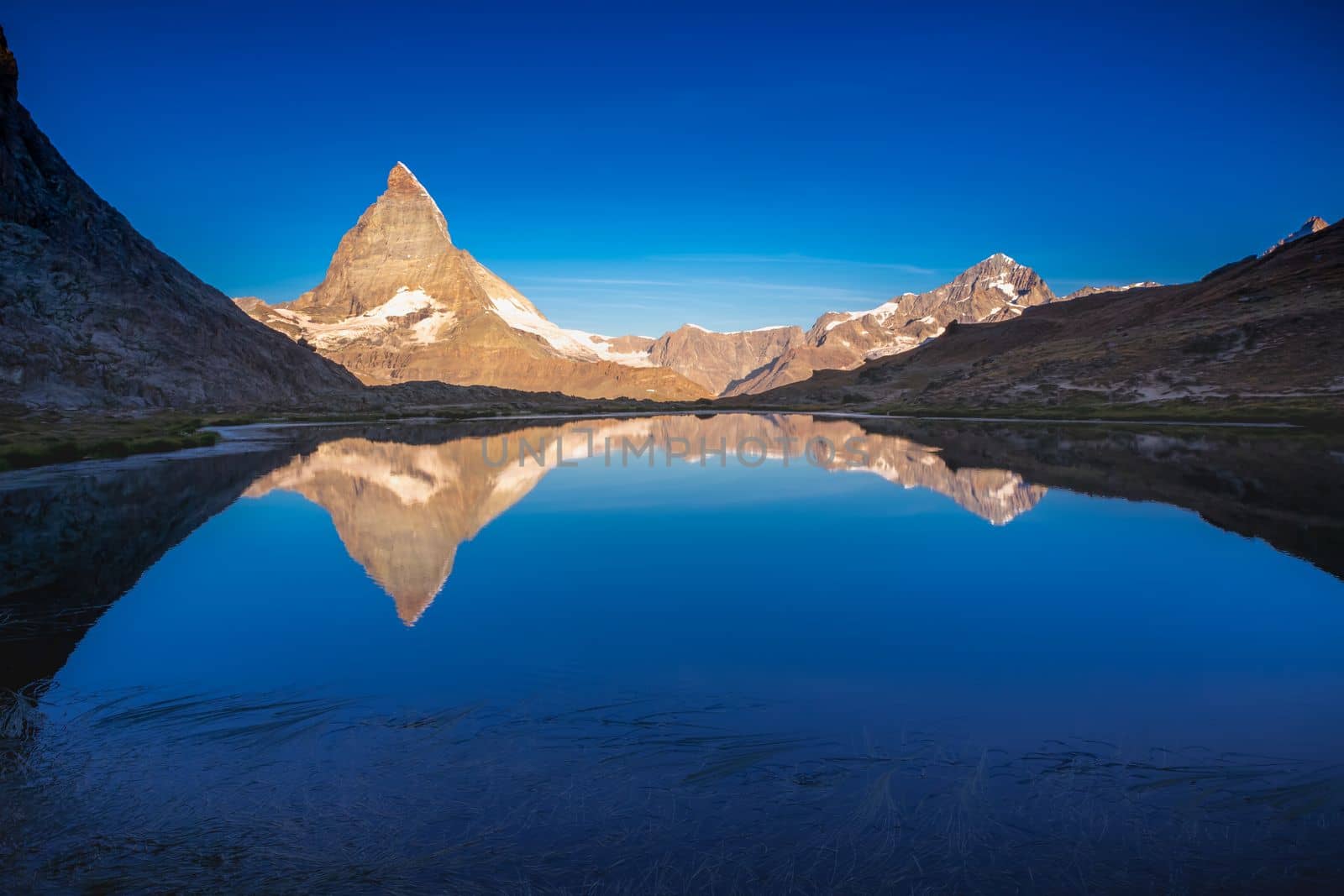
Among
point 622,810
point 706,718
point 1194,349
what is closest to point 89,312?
point 706,718

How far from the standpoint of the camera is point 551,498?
101 feet

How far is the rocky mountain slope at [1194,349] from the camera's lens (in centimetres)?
9369

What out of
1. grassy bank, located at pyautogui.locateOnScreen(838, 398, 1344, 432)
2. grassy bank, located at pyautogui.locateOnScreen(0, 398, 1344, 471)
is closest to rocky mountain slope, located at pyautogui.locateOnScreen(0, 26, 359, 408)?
grassy bank, located at pyautogui.locateOnScreen(0, 398, 1344, 471)

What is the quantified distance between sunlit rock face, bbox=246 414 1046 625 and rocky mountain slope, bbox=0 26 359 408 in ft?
163

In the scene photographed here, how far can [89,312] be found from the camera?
101750mm

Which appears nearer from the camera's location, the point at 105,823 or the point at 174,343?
the point at 105,823

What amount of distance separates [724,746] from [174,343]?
128404mm

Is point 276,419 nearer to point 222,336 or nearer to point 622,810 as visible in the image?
point 222,336

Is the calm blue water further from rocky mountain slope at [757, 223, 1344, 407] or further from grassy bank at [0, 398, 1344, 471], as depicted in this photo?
rocky mountain slope at [757, 223, 1344, 407]

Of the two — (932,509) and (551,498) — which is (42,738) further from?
(932,509)

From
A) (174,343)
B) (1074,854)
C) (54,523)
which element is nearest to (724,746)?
(1074,854)

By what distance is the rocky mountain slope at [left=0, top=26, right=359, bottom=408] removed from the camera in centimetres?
8912

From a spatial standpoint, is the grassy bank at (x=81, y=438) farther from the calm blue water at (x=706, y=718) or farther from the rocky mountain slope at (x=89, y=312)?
the calm blue water at (x=706, y=718)

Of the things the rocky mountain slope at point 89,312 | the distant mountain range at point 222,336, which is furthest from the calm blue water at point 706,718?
the rocky mountain slope at point 89,312
